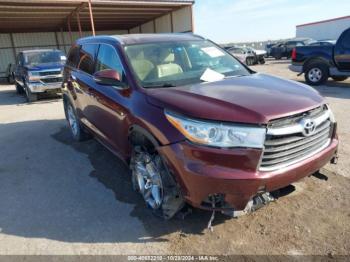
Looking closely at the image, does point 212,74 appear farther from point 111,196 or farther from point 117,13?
point 117,13

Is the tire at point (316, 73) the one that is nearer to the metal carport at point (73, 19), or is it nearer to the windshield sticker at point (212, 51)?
the windshield sticker at point (212, 51)

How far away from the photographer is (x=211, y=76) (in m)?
3.70

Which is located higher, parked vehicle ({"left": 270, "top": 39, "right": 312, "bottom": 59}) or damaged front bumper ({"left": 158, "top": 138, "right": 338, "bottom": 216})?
damaged front bumper ({"left": 158, "top": 138, "right": 338, "bottom": 216})

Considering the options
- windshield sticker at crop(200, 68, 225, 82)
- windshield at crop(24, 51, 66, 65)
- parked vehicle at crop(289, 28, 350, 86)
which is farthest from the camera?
windshield at crop(24, 51, 66, 65)

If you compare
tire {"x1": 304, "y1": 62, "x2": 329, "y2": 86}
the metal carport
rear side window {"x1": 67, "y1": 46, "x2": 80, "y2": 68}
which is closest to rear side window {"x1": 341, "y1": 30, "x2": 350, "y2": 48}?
tire {"x1": 304, "y1": 62, "x2": 329, "y2": 86}

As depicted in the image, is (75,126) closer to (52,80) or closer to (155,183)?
(155,183)

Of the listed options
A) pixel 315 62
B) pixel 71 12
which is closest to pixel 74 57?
pixel 315 62

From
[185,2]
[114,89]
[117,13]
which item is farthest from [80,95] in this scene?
[117,13]

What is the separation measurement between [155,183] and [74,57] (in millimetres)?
3634

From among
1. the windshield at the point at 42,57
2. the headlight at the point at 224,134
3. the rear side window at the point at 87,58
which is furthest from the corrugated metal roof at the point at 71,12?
the headlight at the point at 224,134

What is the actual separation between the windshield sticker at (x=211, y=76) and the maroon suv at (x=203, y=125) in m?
0.01

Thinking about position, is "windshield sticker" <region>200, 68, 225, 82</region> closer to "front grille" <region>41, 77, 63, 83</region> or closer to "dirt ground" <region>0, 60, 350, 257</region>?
"dirt ground" <region>0, 60, 350, 257</region>

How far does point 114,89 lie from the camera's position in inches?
150

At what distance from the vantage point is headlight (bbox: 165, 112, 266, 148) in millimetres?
2578
